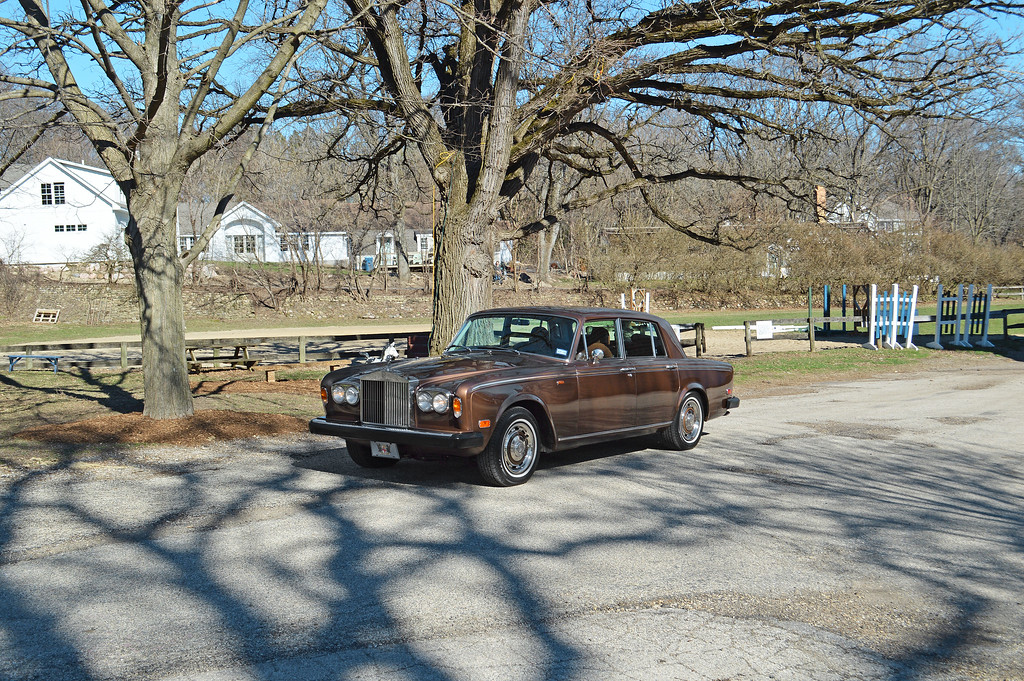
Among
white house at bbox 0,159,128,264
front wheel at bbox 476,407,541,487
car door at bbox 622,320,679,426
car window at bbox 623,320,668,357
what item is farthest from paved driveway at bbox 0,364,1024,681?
white house at bbox 0,159,128,264

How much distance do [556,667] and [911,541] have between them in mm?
3716

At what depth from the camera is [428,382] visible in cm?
801

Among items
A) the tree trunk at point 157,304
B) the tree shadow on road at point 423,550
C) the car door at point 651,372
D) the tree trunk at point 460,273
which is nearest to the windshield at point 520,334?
the car door at point 651,372

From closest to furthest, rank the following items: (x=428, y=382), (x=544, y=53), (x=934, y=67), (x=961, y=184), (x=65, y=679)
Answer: (x=65, y=679)
(x=428, y=382)
(x=544, y=53)
(x=934, y=67)
(x=961, y=184)

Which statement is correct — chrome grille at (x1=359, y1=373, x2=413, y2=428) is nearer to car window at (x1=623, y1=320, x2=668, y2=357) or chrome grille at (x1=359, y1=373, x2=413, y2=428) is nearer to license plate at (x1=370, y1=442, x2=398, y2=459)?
license plate at (x1=370, y1=442, x2=398, y2=459)

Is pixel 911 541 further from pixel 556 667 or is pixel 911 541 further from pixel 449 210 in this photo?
pixel 449 210

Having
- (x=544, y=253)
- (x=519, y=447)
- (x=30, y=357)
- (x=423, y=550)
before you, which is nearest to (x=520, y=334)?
(x=519, y=447)

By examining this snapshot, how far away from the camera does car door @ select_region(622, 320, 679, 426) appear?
987 cm

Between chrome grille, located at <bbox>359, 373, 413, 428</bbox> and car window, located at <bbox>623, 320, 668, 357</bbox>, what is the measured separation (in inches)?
115

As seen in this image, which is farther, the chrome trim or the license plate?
the chrome trim

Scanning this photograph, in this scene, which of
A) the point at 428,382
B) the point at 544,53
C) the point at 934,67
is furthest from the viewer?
the point at 934,67

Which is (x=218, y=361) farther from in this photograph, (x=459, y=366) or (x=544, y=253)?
(x=544, y=253)

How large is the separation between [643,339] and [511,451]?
9.00 ft

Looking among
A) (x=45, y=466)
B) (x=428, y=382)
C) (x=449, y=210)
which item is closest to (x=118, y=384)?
(x=449, y=210)
